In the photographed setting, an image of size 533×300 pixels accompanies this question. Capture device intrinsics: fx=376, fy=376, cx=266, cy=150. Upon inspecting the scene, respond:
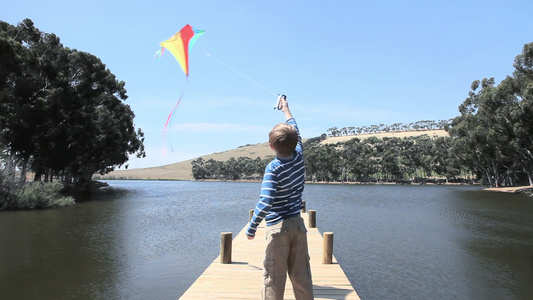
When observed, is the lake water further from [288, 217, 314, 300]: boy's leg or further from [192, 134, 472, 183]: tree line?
[192, 134, 472, 183]: tree line

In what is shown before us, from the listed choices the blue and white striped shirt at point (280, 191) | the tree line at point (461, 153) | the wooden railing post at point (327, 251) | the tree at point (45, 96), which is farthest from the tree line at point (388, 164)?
the blue and white striped shirt at point (280, 191)

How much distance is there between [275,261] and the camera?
3639 mm

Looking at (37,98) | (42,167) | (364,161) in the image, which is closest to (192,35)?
(37,98)

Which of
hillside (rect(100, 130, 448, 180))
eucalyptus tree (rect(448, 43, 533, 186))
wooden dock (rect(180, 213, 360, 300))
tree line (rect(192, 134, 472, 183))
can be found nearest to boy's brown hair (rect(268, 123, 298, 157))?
wooden dock (rect(180, 213, 360, 300))

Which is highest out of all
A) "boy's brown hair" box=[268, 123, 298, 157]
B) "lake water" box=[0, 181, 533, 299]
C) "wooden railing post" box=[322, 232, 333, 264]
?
"boy's brown hair" box=[268, 123, 298, 157]

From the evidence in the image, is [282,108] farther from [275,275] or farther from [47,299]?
[47,299]

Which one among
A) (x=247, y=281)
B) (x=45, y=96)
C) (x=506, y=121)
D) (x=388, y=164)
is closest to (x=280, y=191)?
(x=247, y=281)

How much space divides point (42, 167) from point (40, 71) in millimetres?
11409

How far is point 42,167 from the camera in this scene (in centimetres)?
3597

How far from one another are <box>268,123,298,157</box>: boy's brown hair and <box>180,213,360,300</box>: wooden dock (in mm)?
3044

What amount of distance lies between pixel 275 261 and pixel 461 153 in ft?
241

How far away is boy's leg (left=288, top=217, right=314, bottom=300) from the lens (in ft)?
12.2

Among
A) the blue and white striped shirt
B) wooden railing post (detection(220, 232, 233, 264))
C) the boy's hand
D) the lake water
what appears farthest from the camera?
the lake water

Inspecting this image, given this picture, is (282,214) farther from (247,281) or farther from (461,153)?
(461,153)
